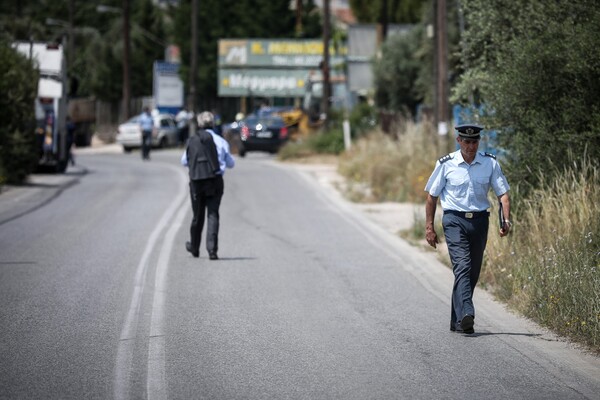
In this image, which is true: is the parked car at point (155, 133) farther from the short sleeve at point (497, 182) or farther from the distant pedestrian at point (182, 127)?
the short sleeve at point (497, 182)

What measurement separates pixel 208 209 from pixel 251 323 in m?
4.97

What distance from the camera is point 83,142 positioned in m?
58.1

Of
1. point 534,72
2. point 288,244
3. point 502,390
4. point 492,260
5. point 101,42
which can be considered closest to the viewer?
point 502,390

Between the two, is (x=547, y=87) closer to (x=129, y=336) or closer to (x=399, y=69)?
(x=129, y=336)

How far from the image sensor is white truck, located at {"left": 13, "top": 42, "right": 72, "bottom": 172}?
31.3 m

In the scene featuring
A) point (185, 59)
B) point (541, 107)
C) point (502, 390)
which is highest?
point (185, 59)

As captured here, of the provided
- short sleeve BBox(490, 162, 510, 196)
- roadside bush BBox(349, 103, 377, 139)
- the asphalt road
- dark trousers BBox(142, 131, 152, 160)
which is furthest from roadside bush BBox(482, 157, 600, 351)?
dark trousers BBox(142, 131, 152, 160)

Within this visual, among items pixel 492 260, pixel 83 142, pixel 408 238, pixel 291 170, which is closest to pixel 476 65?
pixel 408 238

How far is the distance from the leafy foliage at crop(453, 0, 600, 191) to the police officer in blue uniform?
3202mm

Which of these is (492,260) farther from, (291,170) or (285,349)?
(291,170)

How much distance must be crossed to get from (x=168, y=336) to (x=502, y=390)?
117 inches

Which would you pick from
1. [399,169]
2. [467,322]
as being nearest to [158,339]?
[467,322]

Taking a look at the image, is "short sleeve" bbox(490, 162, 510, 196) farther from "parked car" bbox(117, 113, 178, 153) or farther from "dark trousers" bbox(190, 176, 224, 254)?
"parked car" bbox(117, 113, 178, 153)

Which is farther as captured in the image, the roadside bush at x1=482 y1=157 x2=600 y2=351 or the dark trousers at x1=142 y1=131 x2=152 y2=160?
the dark trousers at x1=142 y1=131 x2=152 y2=160
